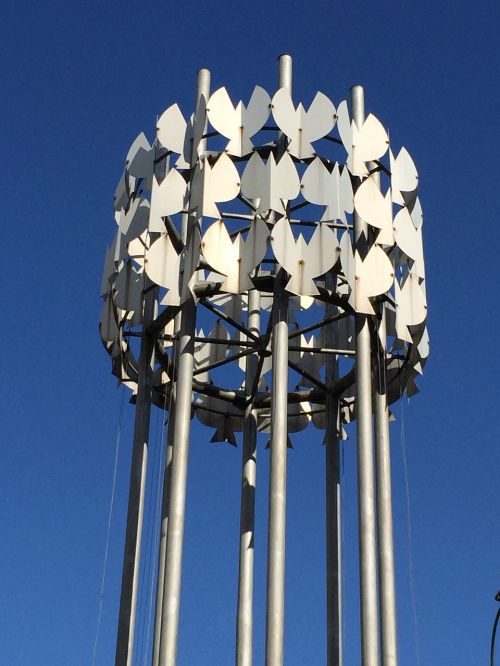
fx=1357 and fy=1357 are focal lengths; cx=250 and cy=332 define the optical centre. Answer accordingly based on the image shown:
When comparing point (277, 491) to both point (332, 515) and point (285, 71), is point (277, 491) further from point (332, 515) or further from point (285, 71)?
point (285, 71)

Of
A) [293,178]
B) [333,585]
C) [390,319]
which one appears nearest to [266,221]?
[293,178]

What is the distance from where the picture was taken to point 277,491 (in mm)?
24234

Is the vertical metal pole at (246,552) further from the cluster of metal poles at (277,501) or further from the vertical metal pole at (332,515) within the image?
the vertical metal pole at (332,515)

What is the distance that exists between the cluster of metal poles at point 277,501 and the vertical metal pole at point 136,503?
0.8 inches

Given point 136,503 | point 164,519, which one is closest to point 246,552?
point 164,519

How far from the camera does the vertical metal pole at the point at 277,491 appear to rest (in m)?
23.2

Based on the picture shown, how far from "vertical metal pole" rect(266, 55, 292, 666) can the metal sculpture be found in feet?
0.10

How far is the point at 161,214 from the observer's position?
2691 centimetres

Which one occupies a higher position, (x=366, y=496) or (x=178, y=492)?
(x=366, y=496)

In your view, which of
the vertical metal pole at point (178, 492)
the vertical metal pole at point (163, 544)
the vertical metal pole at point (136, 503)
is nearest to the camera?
the vertical metal pole at point (178, 492)

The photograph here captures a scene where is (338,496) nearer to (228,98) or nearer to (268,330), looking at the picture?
(268,330)

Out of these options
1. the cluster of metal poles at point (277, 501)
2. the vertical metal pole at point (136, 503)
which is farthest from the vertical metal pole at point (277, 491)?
the vertical metal pole at point (136, 503)

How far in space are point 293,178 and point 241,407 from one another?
6.42 meters

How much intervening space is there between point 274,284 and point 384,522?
504cm
